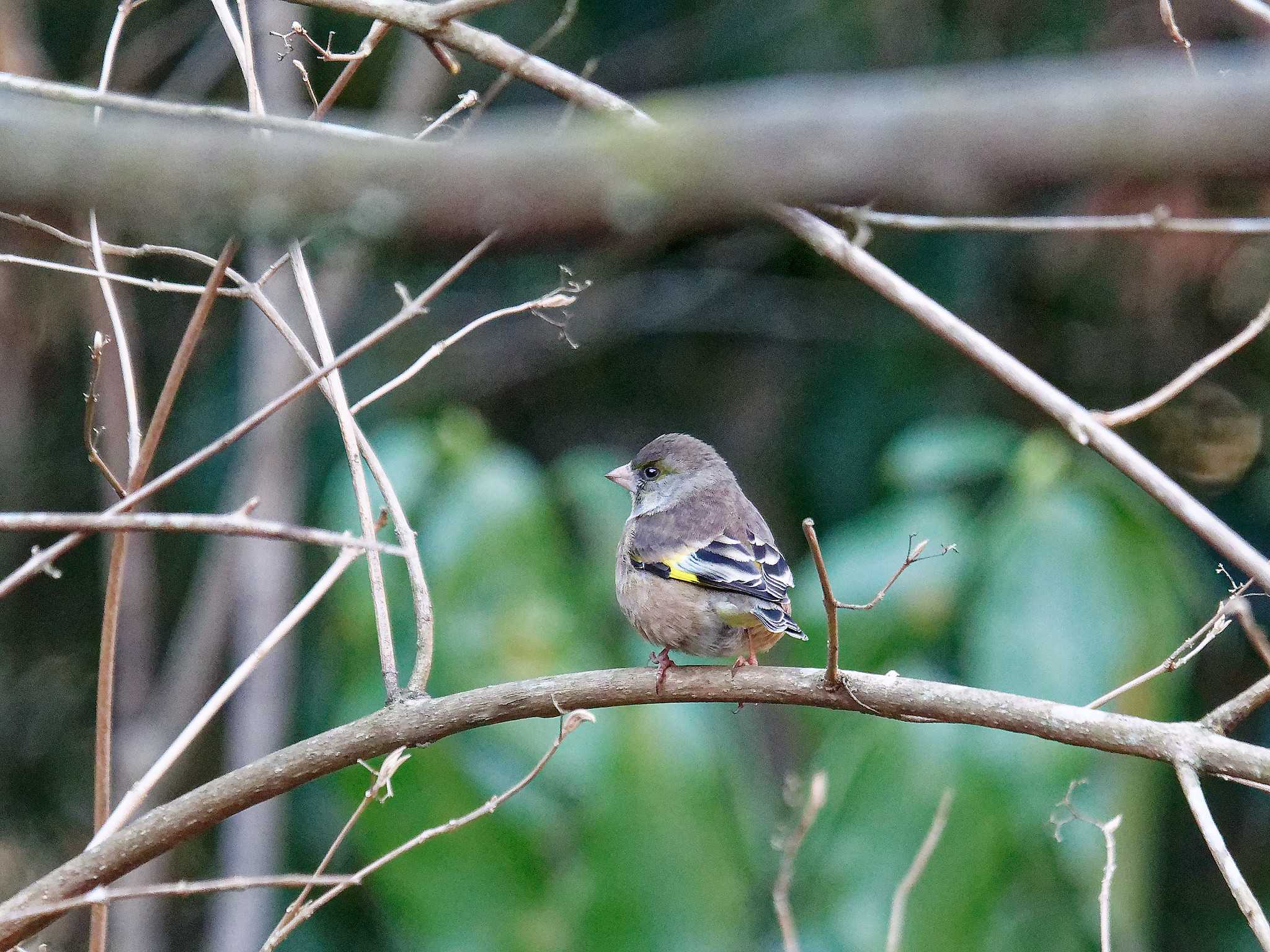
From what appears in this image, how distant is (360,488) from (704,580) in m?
1.32

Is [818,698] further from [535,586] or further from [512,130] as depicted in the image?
[535,586]

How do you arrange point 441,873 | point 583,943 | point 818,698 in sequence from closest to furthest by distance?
point 818,698 < point 583,943 < point 441,873

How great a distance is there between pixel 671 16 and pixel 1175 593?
4592 millimetres

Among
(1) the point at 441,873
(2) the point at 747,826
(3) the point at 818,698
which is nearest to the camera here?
(3) the point at 818,698

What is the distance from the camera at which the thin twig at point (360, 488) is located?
2285 millimetres

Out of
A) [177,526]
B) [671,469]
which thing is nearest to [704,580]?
[671,469]

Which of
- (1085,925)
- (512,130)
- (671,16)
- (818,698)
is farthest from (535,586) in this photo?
(671,16)

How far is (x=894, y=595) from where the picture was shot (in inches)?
182

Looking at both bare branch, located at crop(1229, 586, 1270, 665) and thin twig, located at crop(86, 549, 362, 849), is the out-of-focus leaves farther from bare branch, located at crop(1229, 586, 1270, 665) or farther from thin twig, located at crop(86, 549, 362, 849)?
thin twig, located at crop(86, 549, 362, 849)

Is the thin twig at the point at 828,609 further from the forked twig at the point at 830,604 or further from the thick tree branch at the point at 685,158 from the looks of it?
the thick tree branch at the point at 685,158

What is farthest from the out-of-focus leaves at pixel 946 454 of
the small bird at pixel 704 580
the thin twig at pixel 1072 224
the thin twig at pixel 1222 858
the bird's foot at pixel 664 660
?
the thin twig at pixel 1222 858

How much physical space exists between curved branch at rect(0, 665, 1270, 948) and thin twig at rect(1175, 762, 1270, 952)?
42 millimetres

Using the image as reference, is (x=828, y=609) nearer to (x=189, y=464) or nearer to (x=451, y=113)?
(x=189, y=464)

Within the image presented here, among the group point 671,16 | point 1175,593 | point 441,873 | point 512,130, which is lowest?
point 441,873
